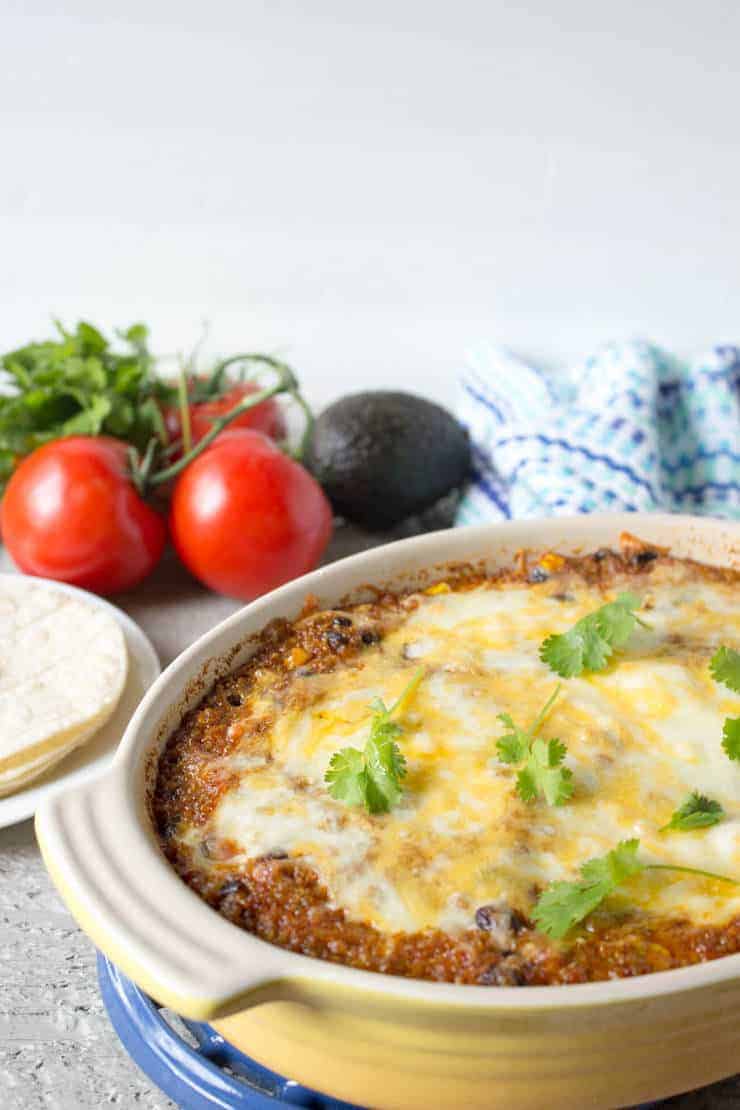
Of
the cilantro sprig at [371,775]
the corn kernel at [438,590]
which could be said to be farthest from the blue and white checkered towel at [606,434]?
the cilantro sprig at [371,775]

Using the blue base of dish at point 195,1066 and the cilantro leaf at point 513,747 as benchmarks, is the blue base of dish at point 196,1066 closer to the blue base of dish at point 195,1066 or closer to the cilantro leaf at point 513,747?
the blue base of dish at point 195,1066

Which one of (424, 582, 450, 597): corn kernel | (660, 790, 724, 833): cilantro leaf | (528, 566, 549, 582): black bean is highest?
(660, 790, 724, 833): cilantro leaf

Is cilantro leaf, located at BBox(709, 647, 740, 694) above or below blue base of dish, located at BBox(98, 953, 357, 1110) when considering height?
above

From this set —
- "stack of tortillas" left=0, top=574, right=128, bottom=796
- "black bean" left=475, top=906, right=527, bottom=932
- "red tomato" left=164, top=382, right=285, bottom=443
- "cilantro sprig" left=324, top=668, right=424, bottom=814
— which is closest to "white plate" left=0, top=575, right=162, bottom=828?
"stack of tortillas" left=0, top=574, right=128, bottom=796

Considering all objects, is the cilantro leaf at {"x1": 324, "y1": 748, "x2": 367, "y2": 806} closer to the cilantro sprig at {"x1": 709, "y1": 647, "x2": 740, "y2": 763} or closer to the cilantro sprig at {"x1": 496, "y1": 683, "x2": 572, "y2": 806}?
the cilantro sprig at {"x1": 496, "y1": 683, "x2": 572, "y2": 806}

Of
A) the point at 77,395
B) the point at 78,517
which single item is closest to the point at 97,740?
the point at 78,517

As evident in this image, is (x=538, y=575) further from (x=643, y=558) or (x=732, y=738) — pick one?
(x=732, y=738)
